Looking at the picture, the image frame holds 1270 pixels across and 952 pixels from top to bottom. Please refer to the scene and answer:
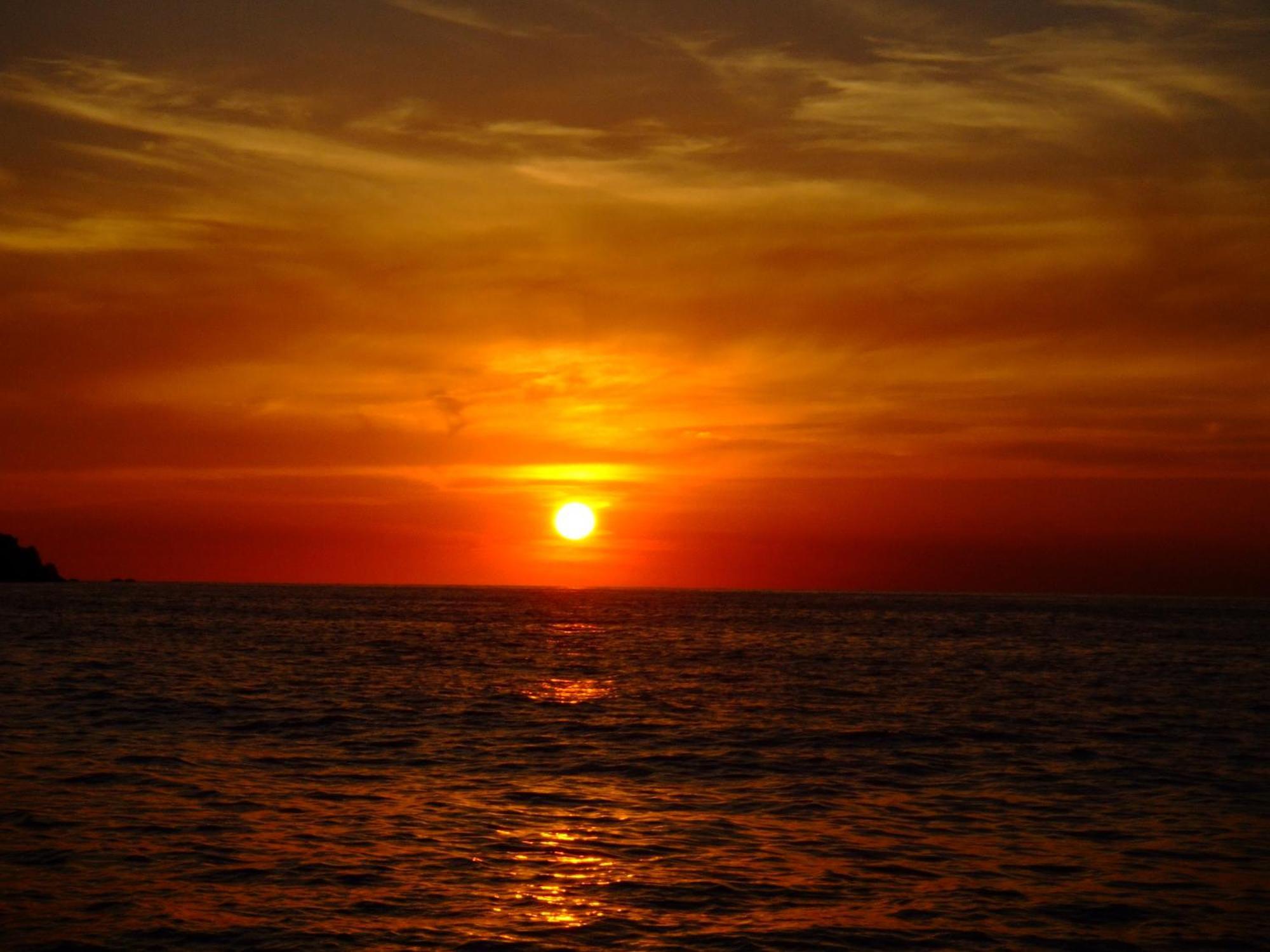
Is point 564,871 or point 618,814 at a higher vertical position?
point 564,871

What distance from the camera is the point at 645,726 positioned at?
43750 millimetres

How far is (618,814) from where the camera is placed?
88.7ft

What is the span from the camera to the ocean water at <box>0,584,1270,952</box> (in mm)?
19000

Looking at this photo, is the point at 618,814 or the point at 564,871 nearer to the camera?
the point at 564,871

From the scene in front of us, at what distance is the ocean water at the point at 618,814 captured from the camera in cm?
1900

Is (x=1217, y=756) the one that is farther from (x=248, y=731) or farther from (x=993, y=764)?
(x=248, y=731)

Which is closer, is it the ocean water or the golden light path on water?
the ocean water

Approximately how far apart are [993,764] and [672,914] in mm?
19918

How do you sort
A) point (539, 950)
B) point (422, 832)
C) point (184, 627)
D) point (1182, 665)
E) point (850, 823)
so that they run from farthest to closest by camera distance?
point (184, 627)
point (1182, 665)
point (850, 823)
point (422, 832)
point (539, 950)

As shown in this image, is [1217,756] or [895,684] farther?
[895,684]

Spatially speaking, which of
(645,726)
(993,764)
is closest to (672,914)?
(993,764)

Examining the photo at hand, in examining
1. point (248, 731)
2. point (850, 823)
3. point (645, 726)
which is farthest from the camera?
point (645, 726)

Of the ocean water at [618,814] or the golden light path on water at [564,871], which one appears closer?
the ocean water at [618,814]

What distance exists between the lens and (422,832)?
24656 mm
